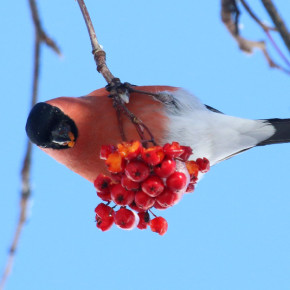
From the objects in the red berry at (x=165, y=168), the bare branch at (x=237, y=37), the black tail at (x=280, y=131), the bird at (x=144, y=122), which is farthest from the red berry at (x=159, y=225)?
the black tail at (x=280, y=131)

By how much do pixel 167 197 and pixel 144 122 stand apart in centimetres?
64

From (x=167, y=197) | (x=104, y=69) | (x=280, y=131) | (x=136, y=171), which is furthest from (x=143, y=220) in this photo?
(x=280, y=131)

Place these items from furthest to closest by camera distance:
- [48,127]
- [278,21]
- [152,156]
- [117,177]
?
[48,127] < [117,177] < [152,156] < [278,21]

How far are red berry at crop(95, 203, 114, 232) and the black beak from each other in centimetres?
45

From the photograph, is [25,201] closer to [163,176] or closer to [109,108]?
[109,108]

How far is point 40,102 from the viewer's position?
6.12 ft

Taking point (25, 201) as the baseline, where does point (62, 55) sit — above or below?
above

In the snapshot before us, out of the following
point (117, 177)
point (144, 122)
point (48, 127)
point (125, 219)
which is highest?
point (144, 122)

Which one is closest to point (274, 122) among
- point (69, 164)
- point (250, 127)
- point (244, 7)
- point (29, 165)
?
point (250, 127)

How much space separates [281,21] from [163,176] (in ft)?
1.85

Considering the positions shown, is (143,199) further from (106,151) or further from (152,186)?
(106,151)

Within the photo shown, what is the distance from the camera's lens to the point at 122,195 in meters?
1.38

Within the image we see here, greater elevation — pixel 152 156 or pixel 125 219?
pixel 152 156

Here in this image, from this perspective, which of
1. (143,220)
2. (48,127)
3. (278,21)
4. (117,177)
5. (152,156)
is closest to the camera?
(278,21)
